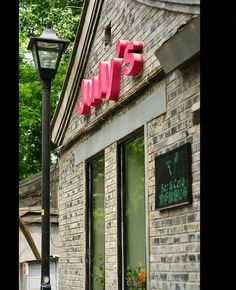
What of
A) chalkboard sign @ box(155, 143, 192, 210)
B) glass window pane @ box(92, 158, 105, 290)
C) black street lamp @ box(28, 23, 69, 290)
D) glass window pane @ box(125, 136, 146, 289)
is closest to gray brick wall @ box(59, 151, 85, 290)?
glass window pane @ box(92, 158, 105, 290)

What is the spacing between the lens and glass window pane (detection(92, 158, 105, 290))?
689cm

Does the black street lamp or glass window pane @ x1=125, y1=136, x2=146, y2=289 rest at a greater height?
the black street lamp

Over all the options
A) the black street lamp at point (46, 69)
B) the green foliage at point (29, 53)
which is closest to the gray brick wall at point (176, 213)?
the black street lamp at point (46, 69)

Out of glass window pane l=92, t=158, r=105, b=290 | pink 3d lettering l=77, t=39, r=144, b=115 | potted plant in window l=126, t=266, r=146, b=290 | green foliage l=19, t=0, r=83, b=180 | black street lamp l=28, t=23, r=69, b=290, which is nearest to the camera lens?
potted plant in window l=126, t=266, r=146, b=290

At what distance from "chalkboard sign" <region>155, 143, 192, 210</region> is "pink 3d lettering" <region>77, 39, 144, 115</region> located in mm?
958

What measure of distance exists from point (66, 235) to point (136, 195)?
258 centimetres

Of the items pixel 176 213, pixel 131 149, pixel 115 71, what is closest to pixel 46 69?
pixel 115 71

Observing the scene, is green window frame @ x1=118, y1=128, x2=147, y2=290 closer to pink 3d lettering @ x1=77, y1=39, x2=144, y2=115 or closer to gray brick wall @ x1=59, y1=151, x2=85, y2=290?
pink 3d lettering @ x1=77, y1=39, x2=144, y2=115

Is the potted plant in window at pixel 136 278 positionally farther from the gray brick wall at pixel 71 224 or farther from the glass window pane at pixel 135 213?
the gray brick wall at pixel 71 224

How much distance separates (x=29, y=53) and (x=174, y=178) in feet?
→ 23.6

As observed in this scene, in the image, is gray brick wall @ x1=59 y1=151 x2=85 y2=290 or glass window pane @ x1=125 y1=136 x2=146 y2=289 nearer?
glass window pane @ x1=125 y1=136 x2=146 y2=289

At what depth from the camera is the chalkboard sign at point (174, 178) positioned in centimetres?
451
